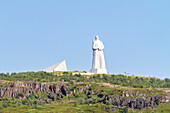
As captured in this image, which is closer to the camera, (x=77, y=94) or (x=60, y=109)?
(x=60, y=109)

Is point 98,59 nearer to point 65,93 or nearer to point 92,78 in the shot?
point 92,78

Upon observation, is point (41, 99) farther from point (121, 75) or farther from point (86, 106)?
point (121, 75)

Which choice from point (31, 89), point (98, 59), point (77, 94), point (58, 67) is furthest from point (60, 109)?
point (58, 67)

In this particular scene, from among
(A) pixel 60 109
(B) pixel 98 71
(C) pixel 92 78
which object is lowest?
(A) pixel 60 109

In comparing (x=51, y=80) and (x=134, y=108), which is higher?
(x=51, y=80)

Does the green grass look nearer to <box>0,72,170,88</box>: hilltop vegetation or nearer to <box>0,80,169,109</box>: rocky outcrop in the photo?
<box>0,80,169,109</box>: rocky outcrop

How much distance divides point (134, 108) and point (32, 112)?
65.4ft

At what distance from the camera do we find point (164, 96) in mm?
95625

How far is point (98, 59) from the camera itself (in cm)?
12925

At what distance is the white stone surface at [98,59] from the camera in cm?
12888

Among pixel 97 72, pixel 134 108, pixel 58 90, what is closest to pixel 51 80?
pixel 58 90

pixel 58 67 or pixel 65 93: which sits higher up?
pixel 58 67

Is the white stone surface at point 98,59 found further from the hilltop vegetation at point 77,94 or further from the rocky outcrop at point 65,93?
the rocky outcrop at point 65,93

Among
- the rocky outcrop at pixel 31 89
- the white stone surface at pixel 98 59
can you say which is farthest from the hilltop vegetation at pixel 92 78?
the rocky outcrop at pixel 31 89
